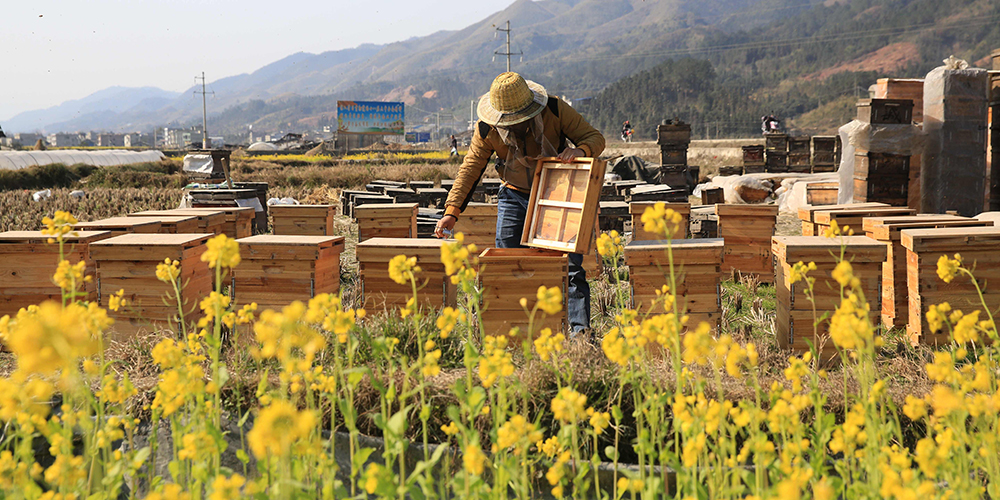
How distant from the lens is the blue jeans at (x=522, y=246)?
17.1 ft

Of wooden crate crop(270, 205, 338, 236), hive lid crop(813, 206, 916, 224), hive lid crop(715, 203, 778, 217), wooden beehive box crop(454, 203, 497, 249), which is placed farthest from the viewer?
wooden beehive box crop(454, 203, 497, 249)

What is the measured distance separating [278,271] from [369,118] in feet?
218

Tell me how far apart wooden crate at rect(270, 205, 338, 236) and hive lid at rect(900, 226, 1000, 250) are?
5.89 metres

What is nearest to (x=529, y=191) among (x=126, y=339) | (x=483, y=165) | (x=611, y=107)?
(x=483, y=165)

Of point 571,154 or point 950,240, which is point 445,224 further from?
point 950,240

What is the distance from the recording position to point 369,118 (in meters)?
69.5

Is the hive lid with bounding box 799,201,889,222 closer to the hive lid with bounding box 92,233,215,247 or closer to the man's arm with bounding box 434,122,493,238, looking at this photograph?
the man's arm with bounding box 434,122,493,238

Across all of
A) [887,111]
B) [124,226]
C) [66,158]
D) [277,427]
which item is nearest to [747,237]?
[887,111]

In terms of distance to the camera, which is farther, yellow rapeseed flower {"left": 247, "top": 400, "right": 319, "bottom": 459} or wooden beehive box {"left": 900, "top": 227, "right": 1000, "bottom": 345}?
wooden beehive box {"left": 900, "top": 227, "right": 1000, "bottom": 345}

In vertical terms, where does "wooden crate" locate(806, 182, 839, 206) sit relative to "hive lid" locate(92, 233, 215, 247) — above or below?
above

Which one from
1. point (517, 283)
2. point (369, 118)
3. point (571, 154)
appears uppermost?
point (369, 118)

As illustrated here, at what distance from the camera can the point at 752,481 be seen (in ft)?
7.30

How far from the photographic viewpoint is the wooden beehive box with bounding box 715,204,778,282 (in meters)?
6.96

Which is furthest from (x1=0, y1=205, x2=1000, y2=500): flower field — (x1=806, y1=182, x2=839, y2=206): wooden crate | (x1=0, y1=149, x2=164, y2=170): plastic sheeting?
(x1=0, y1=149, x2=164, y2=170): plastic sheeting
